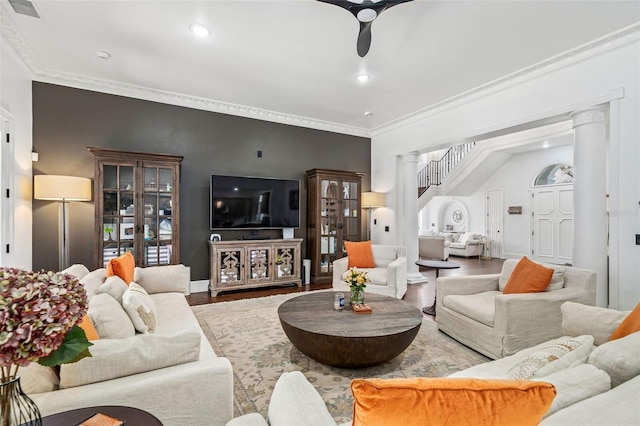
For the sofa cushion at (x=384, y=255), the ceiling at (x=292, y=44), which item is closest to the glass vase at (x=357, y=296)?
the sofa cushion at (x=384, y=255)

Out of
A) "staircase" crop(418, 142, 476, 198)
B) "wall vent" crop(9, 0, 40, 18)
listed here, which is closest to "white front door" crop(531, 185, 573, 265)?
"staircase" crop(418, 142, 476, 198)

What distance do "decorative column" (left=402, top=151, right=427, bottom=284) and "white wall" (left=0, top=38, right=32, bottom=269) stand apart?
559 centimetres

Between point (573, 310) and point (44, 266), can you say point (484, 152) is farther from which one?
point (44, 266)

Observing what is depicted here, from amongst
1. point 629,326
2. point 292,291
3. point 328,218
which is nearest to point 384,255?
point 328,218

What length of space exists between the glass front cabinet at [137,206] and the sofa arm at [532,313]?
402 cm

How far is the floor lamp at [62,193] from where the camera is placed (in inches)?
138

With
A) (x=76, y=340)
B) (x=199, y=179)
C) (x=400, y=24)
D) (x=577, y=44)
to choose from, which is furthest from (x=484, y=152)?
(x=76, y=340)

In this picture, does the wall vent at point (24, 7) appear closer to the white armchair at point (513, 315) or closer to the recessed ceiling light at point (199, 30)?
the recessed ceiling light at point (199, 30)

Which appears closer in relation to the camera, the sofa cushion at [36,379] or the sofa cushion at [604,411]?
the sofa cushion at [604,411]

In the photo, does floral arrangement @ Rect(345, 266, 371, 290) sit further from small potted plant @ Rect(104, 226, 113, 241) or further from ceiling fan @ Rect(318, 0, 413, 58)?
small potted plant @ Rect(104, 226, 113, 241)

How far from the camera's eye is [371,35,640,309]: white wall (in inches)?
120

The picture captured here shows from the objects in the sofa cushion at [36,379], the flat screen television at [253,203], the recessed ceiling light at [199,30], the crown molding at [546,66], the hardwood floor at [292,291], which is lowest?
the hardwood floor at [292,291]

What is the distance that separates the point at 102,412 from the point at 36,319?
1.76 feet

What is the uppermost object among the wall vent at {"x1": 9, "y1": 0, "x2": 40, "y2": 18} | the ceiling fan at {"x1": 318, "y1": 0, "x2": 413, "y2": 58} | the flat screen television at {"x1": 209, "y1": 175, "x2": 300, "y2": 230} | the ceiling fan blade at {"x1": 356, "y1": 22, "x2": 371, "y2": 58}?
the wall vent at {"x1": 9, "y1": 0, "x2": 40, "y2": 18}
